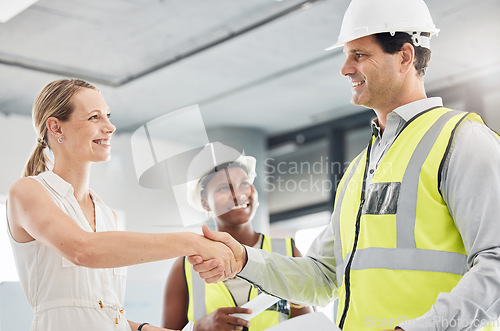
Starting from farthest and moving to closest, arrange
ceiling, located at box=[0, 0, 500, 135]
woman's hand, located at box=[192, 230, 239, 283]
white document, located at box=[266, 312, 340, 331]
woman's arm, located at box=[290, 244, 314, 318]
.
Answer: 1. ceiling, located at box=[0, 0, 500, 135]
2. woman's arm, located at box=[290, 244, 314, 318]
3. woman's hand, located at box=[192, 230, 239, 283]
4. white document, located at box=[266, 312, 340, 331]

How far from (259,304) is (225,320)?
141 mm

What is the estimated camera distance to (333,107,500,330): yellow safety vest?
157cm

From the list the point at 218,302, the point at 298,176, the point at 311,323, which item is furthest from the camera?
the point at 298,176

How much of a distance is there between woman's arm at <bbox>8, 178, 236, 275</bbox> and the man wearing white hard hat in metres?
0.28

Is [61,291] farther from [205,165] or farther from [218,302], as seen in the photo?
[205,165]

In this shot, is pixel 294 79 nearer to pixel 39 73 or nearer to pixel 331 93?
pixel 331 93

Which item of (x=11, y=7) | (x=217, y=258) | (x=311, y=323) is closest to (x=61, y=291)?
(x=217, y=258)

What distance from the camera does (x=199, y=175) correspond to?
9.45ft

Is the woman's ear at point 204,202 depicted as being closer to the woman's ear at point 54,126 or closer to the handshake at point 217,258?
the handshake at point 217,258

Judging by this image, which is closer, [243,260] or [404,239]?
[404,239]

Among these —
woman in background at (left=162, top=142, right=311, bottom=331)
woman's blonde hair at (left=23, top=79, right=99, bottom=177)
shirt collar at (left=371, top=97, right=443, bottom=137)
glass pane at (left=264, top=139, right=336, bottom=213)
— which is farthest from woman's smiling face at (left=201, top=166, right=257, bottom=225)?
glass pane at (left=264, top=139, right=336, bottom=213)

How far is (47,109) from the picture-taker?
197 cm

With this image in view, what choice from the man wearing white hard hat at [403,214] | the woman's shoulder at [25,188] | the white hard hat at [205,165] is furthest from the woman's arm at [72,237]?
the white hard hat at [205,165]

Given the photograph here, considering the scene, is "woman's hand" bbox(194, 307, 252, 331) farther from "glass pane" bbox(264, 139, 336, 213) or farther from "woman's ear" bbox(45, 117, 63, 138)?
"glass pane" bbox(264, 139, 336, 213)
